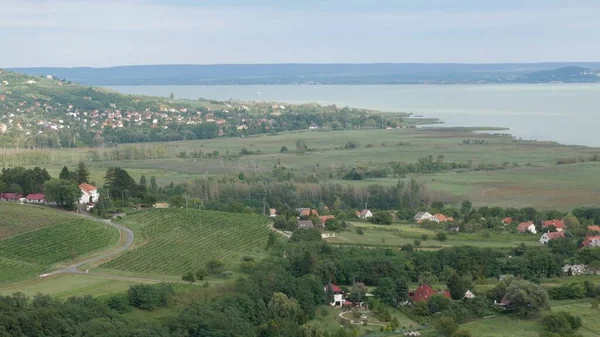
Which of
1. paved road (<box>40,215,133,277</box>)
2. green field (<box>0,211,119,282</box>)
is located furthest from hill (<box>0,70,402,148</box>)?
green field (<box>0,211,119,282</box>)

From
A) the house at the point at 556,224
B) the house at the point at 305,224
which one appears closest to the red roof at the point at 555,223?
the house at the point at 556,224

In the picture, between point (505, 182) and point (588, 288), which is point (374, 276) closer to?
point (588, 288)

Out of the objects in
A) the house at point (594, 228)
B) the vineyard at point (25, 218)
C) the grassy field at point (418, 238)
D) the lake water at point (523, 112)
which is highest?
the vineyard at point (25, 218)

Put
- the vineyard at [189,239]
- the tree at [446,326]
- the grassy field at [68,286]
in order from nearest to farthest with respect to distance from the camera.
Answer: the tree at [446,326] → the grassy field at [68,286] → the vineyard at [189,239]

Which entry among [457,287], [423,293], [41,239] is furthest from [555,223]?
[41,239]

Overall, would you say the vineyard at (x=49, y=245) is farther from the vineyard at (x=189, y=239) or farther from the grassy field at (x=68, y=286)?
the vineyard at (x=189, y=239)

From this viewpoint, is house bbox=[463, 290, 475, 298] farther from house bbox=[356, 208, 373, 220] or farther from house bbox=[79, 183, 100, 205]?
house bbox=[79, 183, 100, 205]
